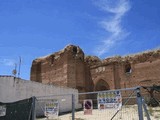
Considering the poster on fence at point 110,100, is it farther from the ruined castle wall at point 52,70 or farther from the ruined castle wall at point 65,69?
the ruined castle wall at point 52,70

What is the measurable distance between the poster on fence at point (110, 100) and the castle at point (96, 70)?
2895cm

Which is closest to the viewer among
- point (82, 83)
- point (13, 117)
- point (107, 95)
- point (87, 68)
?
point (107, 95)

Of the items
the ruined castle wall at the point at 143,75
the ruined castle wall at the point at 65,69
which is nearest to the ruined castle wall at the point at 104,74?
the ruined castle wall at the point at 143,75

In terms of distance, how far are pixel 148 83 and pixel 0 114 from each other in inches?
1112

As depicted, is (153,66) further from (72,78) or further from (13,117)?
(13,117)

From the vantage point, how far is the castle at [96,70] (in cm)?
3909

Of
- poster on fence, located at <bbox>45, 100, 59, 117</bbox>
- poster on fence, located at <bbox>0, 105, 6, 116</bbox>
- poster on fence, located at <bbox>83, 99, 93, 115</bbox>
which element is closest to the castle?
poster on fence, located at <bbox>0, 105, 6, 116</bbox>

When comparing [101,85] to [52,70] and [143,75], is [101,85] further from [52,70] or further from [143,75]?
[52,70]

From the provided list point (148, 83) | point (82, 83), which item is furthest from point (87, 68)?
point (148, 83)

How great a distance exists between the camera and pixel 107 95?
33.3 ft

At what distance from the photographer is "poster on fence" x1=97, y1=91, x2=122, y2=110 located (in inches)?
386

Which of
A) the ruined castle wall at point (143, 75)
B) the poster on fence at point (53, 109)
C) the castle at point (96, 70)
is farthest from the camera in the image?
the castle at point (96, 70)

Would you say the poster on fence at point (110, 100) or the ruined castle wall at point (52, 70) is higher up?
the ruined castle wall at point (52, 70)

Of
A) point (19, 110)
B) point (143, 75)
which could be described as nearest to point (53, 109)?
point (19, 110)
